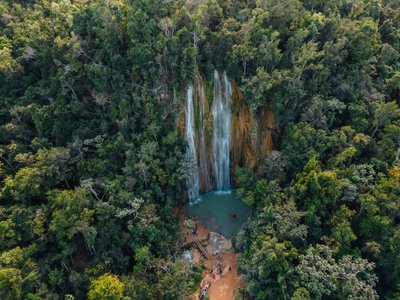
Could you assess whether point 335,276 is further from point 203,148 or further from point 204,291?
point 203,148

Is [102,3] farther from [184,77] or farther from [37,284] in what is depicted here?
[37,284]

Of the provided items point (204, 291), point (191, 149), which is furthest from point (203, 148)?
point (204, 291)

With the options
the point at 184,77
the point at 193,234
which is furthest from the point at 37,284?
the point at 184,77

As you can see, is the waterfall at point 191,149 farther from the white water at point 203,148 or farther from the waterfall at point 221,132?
the waterfall at point 221,132

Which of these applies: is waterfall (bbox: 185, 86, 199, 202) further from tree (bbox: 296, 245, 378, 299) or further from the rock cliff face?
tree (bbox: 296, 245, 378, 299)

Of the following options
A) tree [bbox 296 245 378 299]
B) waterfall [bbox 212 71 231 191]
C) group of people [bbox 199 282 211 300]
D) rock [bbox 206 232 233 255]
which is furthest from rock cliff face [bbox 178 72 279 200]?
tree [bbox 296 245 378 299]
